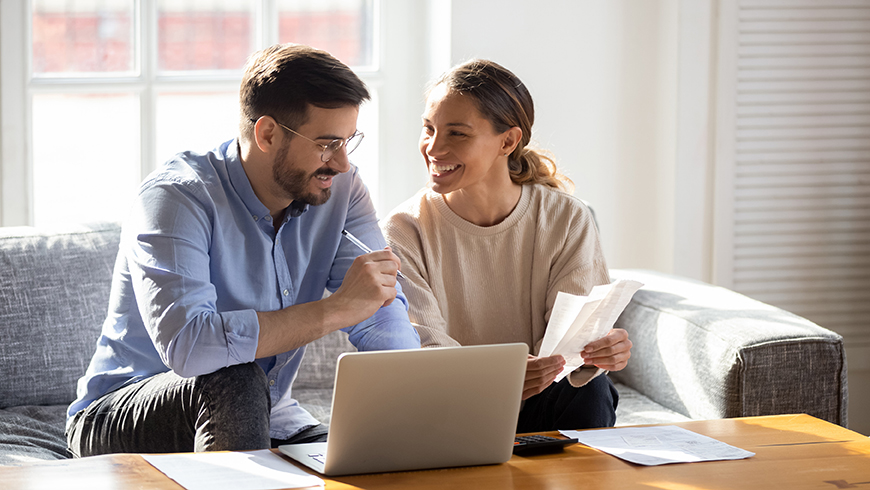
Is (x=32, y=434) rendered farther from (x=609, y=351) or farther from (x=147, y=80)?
(x=147, y=80)

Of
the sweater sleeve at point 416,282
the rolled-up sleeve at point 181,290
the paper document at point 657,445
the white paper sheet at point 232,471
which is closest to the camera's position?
the white paper sheet at point 232,471

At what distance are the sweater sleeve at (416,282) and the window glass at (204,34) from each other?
3.86 feet

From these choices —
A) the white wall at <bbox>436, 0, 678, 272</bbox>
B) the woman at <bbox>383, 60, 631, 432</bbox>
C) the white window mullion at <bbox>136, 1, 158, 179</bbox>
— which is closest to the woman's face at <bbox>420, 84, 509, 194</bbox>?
the woman at <bbox>383, 60, 631, 432</bbox>

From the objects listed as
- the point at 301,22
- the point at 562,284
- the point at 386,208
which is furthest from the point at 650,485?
the point at 301,22

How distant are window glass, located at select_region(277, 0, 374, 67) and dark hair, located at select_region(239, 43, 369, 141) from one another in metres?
1.27

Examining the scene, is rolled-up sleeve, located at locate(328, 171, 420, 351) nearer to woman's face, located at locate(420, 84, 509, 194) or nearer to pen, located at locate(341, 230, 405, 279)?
pen, located at locate(341, 230, 405, 279)

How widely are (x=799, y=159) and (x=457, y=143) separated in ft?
5.21

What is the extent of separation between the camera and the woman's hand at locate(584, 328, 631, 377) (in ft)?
4.99

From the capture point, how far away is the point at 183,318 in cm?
130

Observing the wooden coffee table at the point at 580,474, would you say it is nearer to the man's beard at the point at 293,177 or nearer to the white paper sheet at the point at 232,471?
the white paper sheet at the point at 232,471

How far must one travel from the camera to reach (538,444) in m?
1.21

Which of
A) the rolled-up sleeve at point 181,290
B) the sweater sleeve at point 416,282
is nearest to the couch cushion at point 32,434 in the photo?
the rolled-up sleeve at point 181,290

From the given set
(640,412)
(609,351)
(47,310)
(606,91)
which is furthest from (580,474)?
(606,91)

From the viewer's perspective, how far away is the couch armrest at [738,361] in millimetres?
1784
